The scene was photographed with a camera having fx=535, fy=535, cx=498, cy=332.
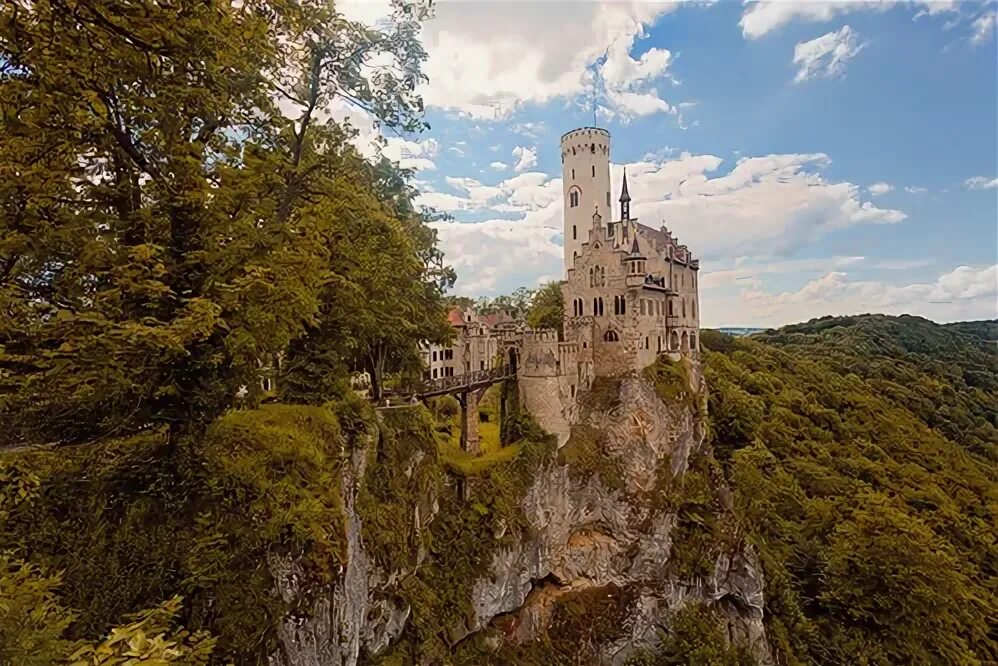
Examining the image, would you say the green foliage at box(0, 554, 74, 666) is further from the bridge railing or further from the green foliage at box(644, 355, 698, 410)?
the green foliage at box(644, 355, 698, 410)

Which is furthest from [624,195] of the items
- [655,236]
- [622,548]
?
[622,548]

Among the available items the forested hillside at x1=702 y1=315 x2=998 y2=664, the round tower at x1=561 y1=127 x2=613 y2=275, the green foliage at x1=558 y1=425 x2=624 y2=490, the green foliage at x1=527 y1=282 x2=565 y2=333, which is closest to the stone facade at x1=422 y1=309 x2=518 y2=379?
the green foliage at x1=527 y1=282 x2=565 y2=333

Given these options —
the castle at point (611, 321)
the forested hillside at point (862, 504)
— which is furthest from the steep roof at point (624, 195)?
the forested hillside at point (862, 504)

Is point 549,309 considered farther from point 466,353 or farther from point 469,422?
point 469,422

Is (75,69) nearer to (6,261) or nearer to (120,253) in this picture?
(120,253)

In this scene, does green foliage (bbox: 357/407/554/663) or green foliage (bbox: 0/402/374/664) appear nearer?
green foliage (bbox: 0/402/374/664)
